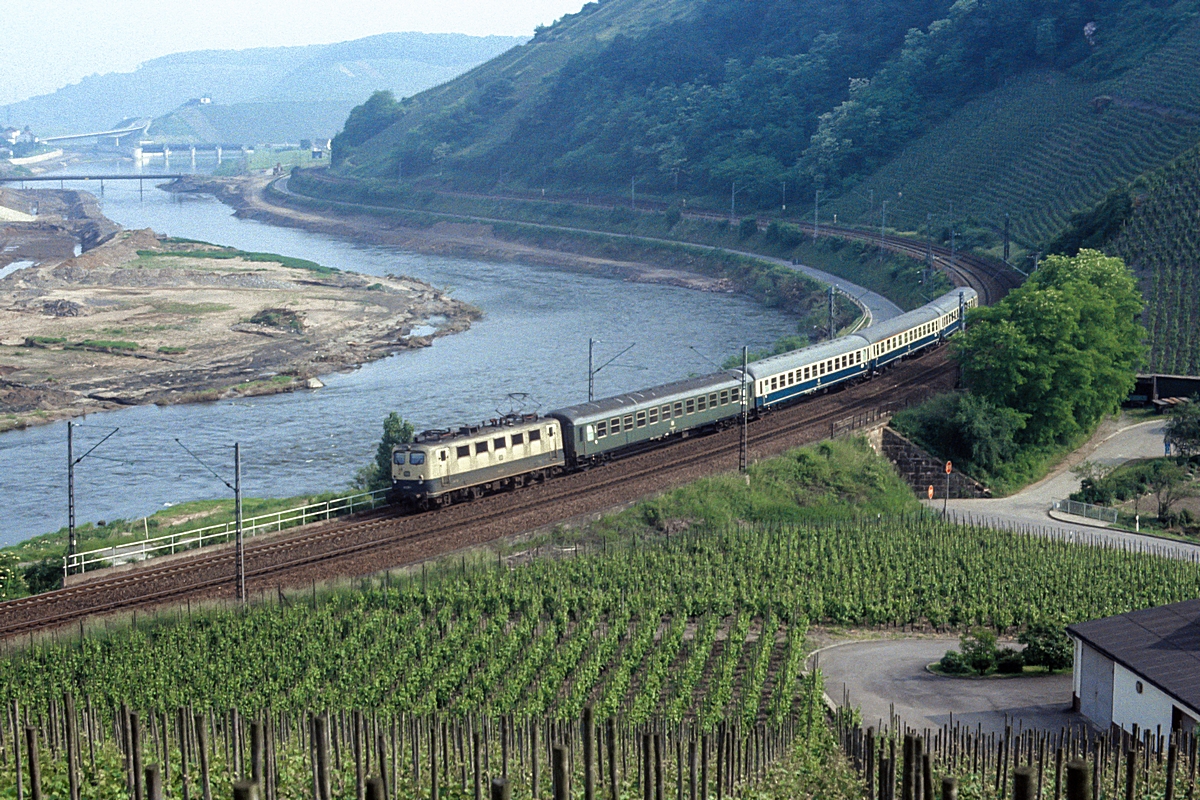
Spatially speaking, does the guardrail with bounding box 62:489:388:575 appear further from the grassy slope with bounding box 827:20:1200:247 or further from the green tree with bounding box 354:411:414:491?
the grassy slope with bounding box 827:20:1200:247

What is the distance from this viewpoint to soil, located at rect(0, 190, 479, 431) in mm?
101438

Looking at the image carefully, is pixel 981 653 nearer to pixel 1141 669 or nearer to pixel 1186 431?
pixel 1141 669

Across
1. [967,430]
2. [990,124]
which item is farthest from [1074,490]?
[990,124]

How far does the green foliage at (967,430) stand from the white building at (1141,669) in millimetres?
33641

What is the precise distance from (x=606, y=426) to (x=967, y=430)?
21.2 metres

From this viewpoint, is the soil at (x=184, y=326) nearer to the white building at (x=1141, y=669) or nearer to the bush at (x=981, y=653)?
the bush at (x=981, y=653)

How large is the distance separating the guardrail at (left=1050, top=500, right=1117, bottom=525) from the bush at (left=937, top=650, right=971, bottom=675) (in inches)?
1029

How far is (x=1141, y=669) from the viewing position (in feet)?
112

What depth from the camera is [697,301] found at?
486 feet

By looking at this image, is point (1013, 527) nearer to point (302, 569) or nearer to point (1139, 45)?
point (302, 569)

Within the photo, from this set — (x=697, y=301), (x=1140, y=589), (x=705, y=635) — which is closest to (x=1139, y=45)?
(x=697, y=301)

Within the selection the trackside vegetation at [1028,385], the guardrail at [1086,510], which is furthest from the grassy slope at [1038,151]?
the guardrail at [1086,510]

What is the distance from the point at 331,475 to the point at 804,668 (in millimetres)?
43131

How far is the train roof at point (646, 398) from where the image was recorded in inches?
2424
